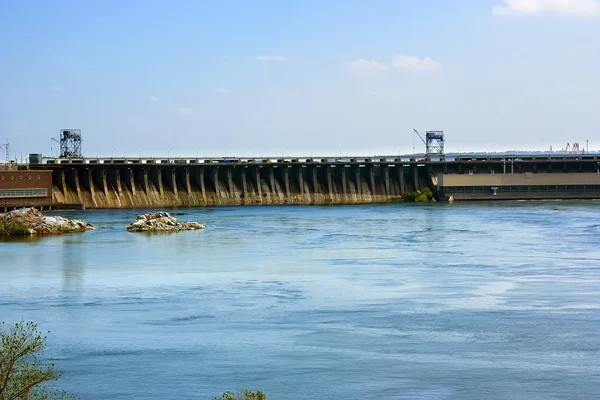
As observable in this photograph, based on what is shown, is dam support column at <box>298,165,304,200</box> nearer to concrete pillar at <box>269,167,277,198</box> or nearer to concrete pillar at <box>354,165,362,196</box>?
concrete pillar at <box>269,167,277,198</box>

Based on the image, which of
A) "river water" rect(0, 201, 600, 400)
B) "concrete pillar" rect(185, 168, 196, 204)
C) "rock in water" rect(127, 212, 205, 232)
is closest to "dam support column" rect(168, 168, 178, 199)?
"concrete pillar" rect(185, 168, 196, 204)

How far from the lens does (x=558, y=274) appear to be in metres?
40.4

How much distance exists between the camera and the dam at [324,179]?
99.9 meters

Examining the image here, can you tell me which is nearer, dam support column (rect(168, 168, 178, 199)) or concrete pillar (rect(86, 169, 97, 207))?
concrete pillar (rect(86, 169, 97, 207))

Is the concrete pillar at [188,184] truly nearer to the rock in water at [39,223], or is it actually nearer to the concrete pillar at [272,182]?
the concrete pillar at [272,182]

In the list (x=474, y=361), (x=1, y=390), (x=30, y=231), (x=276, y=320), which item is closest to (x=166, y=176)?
(x=30, y=231)

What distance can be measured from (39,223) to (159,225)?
8506 mm

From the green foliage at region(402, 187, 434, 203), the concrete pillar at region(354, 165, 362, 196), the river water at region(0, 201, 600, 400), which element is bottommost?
the river water at region(0, 201, 600, 400)

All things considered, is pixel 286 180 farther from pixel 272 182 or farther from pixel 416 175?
pixel 416 175

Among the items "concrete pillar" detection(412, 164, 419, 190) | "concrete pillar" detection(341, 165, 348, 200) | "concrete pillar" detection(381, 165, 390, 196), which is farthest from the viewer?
"concrete pillar" detection(412, 164, 419, 190)

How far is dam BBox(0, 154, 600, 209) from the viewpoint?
99.9 metres

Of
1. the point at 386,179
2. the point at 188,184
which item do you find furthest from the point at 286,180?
the point at 386,179

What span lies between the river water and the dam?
39.4 m

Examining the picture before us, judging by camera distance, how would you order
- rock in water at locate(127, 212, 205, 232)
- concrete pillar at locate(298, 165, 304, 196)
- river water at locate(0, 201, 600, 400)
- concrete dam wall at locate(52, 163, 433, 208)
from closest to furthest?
river water at locate(0, 201, 600, 400) < rock in water at locate(127, 212, 205, 232) < concrete dam wall at locate(52, 163, 433, 208) < concrete pillar at locate(298, 165, 304, 196)
